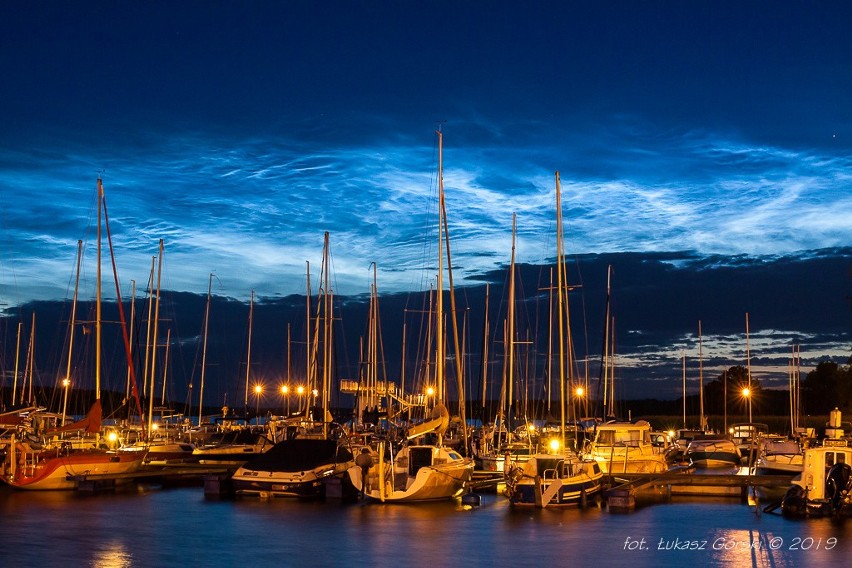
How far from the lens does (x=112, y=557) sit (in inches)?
1011

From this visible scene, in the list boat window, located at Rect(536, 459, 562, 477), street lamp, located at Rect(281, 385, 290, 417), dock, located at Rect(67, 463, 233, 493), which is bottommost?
dock, located at Rect(67, 463, 233, 493)

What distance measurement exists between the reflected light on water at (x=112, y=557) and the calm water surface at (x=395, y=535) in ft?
0.08

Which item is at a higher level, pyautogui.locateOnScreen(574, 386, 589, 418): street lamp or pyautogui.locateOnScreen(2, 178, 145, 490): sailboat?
pyautogui.locateOnScreen(574, 386, 589, 418): street lamp

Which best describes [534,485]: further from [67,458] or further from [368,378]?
[368,378]

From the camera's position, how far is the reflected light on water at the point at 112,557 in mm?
24594

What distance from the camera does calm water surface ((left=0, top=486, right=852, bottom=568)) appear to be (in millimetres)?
25797

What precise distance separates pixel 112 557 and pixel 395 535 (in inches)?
308

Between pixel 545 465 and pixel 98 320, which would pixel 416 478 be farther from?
pixel 98 320

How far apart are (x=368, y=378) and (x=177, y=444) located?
21790 millimetres

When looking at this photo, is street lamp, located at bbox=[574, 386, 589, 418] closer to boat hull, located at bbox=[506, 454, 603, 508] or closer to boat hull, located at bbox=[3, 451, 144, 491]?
boat hull, located at bbox=[506, 454, 603, 508]

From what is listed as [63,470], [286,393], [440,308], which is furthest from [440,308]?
[286,393]

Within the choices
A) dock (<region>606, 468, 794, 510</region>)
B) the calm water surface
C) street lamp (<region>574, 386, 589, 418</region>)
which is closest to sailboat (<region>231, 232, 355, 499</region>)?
the calm water surface

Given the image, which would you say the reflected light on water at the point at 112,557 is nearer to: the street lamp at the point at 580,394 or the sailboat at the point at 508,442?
the sailboat at the point at 508,442

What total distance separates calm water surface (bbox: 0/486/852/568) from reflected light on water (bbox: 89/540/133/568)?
0.08 feet
